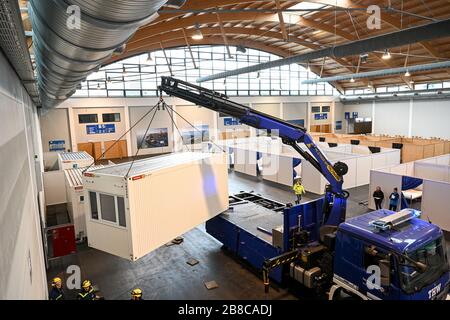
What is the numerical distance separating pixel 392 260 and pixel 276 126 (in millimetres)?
3613

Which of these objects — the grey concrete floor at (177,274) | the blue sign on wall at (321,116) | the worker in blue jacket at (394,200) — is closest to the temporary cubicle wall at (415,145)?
the worker in blue jacket at (394,200)

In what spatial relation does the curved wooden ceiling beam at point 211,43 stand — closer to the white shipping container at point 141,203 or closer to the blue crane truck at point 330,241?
the blue crane truck at point 330,241

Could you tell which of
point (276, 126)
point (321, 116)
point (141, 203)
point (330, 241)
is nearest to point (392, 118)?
point (321, 116)

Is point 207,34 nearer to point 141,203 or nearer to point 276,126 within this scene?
point 276,126

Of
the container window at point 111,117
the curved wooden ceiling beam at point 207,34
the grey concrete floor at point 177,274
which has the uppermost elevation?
the curved wooden ceiling beam at point 207,34

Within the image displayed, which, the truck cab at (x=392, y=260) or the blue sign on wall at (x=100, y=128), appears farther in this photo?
the blue sign on wall at (x=100, y=128)

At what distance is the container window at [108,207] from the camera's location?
5.42 meters

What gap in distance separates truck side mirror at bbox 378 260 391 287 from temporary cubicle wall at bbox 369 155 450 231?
6.60 meters

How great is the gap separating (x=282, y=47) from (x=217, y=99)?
22741 mm

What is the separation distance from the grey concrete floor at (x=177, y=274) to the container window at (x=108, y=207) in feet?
7.06

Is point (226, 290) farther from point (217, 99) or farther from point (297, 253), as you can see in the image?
point (217, 99)

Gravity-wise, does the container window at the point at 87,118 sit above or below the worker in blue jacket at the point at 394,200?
above

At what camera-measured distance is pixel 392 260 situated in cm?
438
